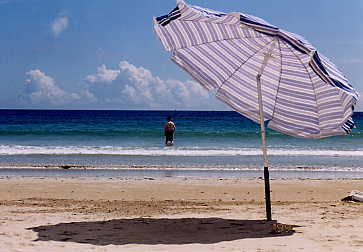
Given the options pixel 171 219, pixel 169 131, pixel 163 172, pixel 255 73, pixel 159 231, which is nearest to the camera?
pixel 159 231

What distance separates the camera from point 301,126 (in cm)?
867

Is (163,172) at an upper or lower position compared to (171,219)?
upper

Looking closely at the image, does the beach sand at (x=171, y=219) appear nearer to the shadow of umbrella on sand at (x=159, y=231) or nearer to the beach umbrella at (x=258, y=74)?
the shadow of umbrella on sand at (x=159, y=231)

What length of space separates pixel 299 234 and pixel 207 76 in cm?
247

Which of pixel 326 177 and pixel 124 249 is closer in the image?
pixel 124 249

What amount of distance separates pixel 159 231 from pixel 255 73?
269cm

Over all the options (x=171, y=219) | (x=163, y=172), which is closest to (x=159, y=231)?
(x=171, y=219)

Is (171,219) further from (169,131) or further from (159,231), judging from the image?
(169,131)

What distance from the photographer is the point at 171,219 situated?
930 cm

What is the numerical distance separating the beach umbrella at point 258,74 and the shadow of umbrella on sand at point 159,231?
2.14 feet

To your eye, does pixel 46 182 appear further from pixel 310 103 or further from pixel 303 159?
pixel 303 159

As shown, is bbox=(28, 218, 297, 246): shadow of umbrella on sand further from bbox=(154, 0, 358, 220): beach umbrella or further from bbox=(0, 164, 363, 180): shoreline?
bbox=(0, 164, 363, 180): shoreline

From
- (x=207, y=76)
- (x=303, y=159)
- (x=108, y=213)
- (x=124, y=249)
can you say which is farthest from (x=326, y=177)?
(x=124, y=249)

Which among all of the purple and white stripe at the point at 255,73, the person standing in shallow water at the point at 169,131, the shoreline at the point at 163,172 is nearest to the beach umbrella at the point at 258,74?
the purple and white stripe at the point at 255,73
